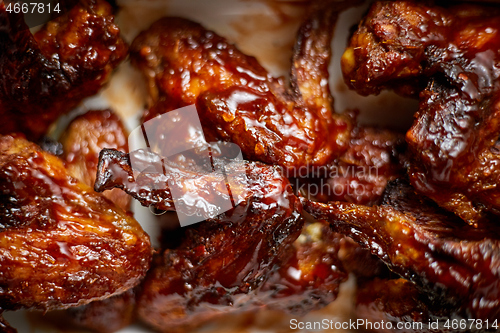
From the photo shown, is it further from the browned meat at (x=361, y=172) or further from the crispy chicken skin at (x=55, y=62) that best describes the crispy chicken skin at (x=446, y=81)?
the crispy chicken skin at (x=55, y=62)

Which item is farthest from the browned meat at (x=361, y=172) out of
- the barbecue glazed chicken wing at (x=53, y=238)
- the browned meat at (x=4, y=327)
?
the browned meat at (x=4, y=327)

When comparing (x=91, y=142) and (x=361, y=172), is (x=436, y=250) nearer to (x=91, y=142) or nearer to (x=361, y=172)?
(x=361, y=172)

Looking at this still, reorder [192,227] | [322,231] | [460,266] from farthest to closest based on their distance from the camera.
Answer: [322,231], [192,227], [460,266]

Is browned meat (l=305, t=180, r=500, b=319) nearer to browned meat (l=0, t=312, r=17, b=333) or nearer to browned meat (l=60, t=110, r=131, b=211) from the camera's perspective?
browned meat (l=60, t=110, r=131, b=211)

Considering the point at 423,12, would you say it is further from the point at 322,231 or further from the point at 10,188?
the point at 10,188

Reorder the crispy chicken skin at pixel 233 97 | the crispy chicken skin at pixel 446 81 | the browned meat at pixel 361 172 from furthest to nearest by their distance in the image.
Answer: the browned meat at pixel 361 172 < the crispy chicken skin at pixel 233 97 < the crispy chicken skin at pixel 446 81

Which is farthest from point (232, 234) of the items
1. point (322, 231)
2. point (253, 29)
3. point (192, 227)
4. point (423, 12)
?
point (423, 12)

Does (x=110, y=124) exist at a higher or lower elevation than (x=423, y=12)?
lower
